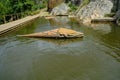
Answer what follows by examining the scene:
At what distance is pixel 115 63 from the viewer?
8469mm

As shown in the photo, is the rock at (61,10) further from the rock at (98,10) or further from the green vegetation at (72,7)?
the rock at (98,10)

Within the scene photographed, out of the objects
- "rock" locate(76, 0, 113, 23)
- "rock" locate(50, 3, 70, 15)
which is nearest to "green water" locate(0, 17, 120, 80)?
"rock" locate(76, 0, 113, 23)

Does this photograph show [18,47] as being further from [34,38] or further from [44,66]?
[44,66]

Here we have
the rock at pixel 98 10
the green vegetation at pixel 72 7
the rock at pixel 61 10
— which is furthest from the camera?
the green vegetation at pixel 72 7

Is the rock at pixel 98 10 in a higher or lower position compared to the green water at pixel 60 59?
higher

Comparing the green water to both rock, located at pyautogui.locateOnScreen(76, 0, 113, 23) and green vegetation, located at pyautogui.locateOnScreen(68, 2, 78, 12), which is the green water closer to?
rock, located at pyautogui.locateOnScreen(76, 0, 113, 23)

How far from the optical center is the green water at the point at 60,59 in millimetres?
7342

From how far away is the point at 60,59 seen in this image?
9.14 m

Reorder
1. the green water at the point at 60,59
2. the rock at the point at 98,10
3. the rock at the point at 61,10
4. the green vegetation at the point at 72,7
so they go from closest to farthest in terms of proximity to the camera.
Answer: the green water at the point at 60,59 → the rock at the point at 98,10 → the rock at the point at 61,10 → the green vegetation at the point at 72,7

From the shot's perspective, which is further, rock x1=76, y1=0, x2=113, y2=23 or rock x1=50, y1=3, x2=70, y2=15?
rock x1=50, y1=3, x2=70, y2=15

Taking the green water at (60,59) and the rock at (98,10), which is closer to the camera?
the green water at (60,59)

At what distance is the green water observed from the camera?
7.34 metres

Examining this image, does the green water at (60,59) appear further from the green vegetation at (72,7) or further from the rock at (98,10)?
the green vegetation at (72,7)

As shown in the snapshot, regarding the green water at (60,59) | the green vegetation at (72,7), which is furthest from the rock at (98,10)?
the green water at (60,59)
